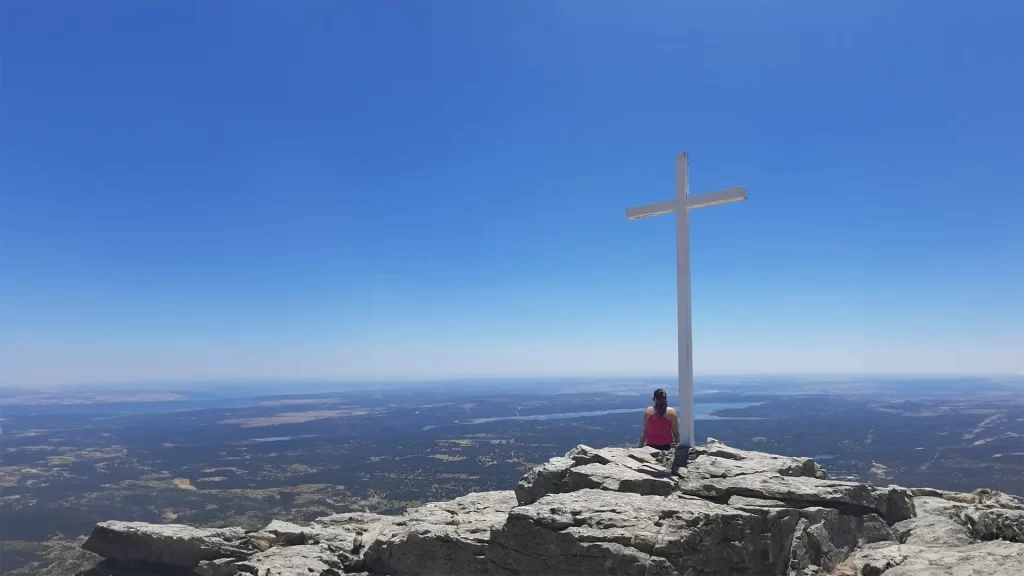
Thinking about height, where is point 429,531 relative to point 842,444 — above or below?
above

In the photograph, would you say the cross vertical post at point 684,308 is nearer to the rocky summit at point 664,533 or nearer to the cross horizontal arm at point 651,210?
the cross horizontal arm at point 651,210

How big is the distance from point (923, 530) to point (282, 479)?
375 feet

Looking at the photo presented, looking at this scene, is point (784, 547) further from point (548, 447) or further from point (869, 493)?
point (548, 447)

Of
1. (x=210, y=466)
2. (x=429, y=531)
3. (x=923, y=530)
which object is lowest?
(x=210, y=466)

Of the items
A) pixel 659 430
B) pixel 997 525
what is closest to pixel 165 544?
pixel 659 430

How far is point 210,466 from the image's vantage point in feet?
411

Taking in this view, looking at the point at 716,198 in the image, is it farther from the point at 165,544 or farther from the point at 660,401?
the point at 165,544

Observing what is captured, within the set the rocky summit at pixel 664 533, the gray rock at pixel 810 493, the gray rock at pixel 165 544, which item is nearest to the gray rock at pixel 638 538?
the rocky summit at pixel 664 533

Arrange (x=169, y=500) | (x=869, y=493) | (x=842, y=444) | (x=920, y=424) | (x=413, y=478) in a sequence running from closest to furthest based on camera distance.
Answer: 1. (x=869, y=493)
2. (x=169, y=500)
3. (x=413, y=478)
4. (x=842, y=444)
5. (x=920, y=424)

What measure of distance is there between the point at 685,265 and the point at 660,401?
3.17 meters

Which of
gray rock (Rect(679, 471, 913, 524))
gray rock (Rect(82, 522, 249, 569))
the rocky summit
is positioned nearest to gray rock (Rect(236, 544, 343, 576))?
the rocky summit

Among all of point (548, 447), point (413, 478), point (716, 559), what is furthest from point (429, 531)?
point (548, 447)

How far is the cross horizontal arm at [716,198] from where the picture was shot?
37.8ft

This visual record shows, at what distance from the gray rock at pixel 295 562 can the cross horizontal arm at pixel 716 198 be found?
36.0 feet
